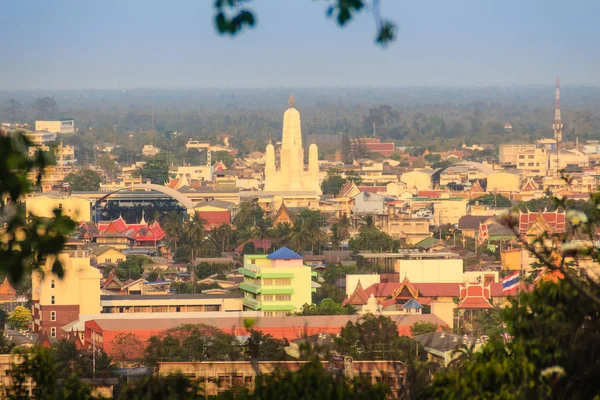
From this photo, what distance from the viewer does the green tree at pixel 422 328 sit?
29000 mm

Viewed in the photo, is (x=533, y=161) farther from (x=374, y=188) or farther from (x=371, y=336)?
(x=371, y=336)

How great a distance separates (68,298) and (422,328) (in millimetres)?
8774

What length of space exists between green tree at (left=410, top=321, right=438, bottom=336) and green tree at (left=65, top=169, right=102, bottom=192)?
52080mm

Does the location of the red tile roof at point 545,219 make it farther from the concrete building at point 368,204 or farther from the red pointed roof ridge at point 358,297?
the concrete building at point 368,204

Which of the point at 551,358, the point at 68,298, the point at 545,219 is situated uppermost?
the point at 545,219

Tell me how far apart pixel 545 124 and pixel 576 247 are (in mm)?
159353

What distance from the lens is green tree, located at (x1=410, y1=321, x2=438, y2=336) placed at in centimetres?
2900

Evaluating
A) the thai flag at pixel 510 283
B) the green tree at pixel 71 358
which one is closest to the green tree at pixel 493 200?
the thai flag at pixel 510 283

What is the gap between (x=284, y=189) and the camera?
79312 mm

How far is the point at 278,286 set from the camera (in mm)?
34469

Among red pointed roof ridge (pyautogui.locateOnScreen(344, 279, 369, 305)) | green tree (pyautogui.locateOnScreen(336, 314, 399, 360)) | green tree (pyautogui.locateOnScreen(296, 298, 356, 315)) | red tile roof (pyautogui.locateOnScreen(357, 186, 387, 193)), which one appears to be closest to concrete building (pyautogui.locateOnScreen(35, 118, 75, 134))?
red tile roof (pyautogui.locateOnScreen(357, 186, 387, 193))

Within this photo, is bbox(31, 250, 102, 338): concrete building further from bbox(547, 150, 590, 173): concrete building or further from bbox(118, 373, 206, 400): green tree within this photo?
bbox(547, 150, 590, 173): concrete building

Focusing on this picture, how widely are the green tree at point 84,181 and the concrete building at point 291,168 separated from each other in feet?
33.5

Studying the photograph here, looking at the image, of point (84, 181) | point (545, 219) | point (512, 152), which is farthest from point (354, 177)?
point (545, 219)
